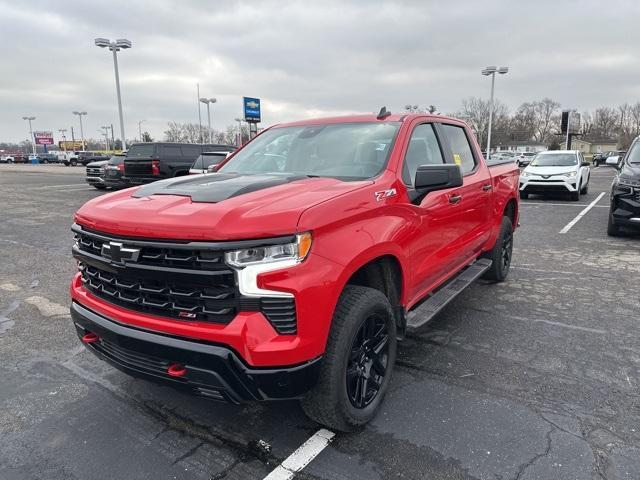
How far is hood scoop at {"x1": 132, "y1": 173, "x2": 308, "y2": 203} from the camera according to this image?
255cm

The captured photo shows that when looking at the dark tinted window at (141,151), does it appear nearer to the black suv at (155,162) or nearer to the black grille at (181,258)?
the black suv at (155,162)

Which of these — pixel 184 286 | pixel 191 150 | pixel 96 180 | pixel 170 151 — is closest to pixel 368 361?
pixel 184 286

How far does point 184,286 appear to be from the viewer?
2.28 metres

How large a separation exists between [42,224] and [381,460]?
34.3 feet

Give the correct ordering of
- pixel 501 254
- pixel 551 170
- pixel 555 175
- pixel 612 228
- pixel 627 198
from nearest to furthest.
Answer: pixel 501 254 < pixel 627 198 < pixel 612 228 < pixel 555 175 < pixel 551 170

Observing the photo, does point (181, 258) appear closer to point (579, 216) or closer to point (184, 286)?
point (184, 286)

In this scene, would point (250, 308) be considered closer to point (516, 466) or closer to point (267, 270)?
point (267, 270)

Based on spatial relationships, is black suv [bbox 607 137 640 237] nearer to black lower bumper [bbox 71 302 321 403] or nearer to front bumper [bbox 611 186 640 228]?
front bumper [bbox 611 186 640 228]

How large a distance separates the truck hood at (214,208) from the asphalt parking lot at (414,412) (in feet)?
4.05

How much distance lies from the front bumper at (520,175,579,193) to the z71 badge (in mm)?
13169

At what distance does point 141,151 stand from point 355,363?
15.2 m

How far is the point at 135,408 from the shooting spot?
3.01m

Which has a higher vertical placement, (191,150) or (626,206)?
(191,150)

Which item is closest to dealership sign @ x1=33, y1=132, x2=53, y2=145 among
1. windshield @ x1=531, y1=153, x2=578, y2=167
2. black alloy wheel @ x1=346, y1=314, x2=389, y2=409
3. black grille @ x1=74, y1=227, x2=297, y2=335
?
windshield @ x1=531, y1=153, x2=578, y2=167
